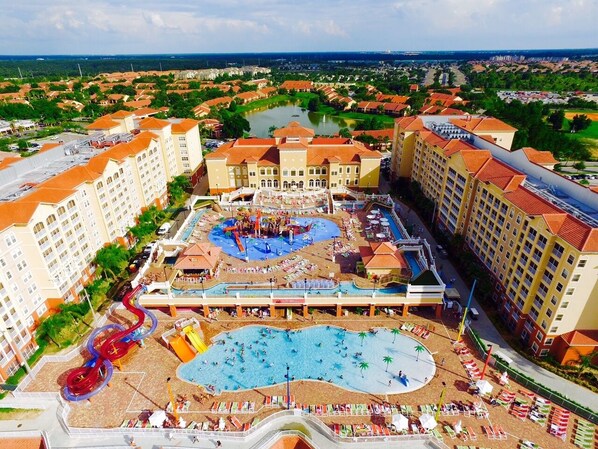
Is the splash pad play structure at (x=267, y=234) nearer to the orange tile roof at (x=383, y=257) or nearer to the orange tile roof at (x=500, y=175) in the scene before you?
the orange tile roof at (x=383, y=257)

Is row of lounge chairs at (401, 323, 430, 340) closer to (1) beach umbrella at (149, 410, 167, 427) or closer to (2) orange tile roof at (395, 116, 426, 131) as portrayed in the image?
Answer: (1) beach umbrella at (149, 410, 167, 427)

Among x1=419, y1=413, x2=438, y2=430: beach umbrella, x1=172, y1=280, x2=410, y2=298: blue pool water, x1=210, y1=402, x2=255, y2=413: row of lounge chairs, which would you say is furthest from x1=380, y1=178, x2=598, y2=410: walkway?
x1=210, y1=402, x2=255, y2=413: row of lounge chairs

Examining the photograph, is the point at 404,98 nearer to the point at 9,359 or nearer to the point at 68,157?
the point at 68,157

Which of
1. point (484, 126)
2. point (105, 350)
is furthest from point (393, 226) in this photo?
point (105, 350)

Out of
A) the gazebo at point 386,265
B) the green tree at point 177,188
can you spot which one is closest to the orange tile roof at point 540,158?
the gazebo at point 386,265

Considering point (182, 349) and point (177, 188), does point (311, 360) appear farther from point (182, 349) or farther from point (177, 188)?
point (177, 188)

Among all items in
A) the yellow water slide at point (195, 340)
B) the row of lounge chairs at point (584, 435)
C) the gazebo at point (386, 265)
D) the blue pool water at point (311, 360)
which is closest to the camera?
the row of lounge chairs at point (584, 435)

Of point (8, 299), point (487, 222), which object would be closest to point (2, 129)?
point (8, 299)
